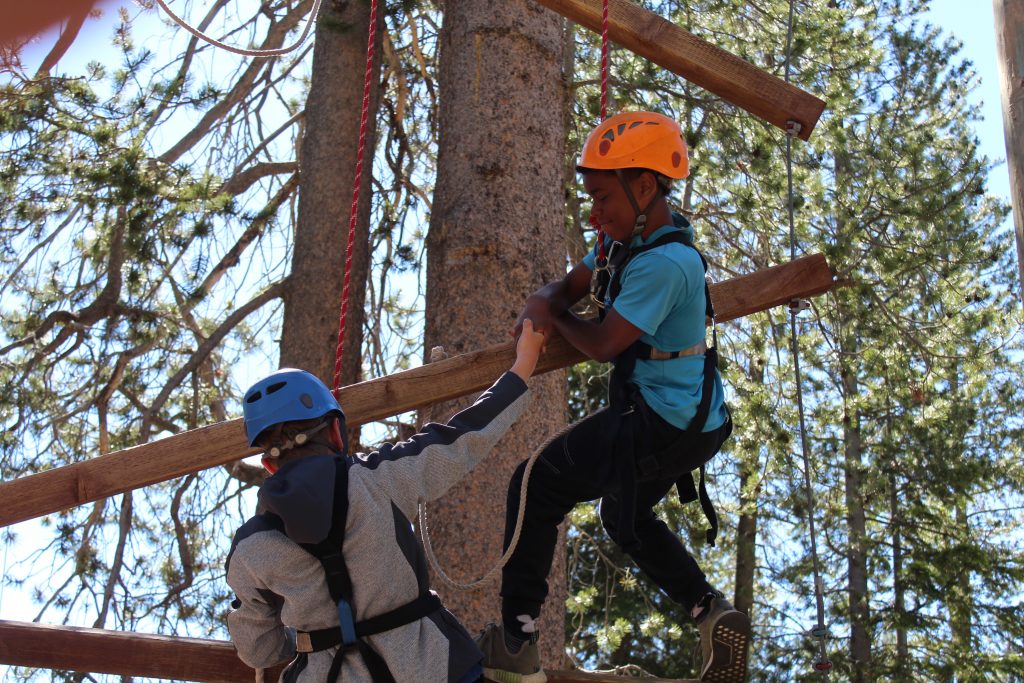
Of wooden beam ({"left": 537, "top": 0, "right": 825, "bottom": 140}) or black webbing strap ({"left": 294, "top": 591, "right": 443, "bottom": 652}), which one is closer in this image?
black webbing strap ({"left": 294, "top": 591, "right": 443, "bottom": 652})

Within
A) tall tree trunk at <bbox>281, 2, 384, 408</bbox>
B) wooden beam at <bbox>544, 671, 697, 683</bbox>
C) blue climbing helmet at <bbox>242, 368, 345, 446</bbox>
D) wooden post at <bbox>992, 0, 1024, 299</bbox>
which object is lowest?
wooden beam at <bbox>544, 671, 697, 683</bbox>

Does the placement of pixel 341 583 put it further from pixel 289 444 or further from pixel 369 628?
pixel 289 444

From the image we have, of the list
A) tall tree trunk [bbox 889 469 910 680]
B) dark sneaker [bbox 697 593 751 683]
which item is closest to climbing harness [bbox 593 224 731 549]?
dark sneaker [bbox 697 593 751 683]

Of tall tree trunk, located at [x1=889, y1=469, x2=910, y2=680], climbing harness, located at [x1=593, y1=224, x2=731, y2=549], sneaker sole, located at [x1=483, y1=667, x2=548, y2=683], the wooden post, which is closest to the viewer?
sneaker sole, located at [x1=483, y1=667, x2=548, y2=683]

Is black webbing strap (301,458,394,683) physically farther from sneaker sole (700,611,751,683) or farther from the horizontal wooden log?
sneaker sole (700,611,751,683)

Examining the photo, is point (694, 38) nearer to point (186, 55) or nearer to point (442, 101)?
point (442, 101)

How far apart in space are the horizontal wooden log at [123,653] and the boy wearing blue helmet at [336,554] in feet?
1.51

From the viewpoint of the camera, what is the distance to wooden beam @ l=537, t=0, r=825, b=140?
12.8ft

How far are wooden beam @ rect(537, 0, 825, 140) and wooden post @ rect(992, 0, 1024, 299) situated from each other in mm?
581

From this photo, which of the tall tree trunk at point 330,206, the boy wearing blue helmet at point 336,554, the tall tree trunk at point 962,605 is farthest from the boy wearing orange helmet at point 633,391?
the tall tree trunk at point 962,605

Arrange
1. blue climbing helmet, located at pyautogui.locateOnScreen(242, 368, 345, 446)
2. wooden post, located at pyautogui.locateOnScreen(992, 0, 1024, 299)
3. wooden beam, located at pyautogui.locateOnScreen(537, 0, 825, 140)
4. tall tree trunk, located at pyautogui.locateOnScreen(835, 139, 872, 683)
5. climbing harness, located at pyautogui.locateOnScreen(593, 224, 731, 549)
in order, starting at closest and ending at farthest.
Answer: blue climbing helmet, located at pyautogui.locateOnScreen(242, 368, 345, 446)
climbing harness, located at pyautogui.locateOnScreen(593, 224, 731, 549)
wooden post, located at pyautogui.locateOnScreen(992, 0, 1024, 299)
wooden beam, located at pyautogui.locateOnScreen(537, 0, 825, 140)
tall tree trunk, located at pyautogui.locateOnScreen(835, 139, 872, 683)

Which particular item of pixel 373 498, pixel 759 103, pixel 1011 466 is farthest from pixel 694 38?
pixel 1011 466

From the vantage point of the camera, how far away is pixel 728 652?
3.43 meters

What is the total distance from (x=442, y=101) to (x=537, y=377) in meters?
1.29
